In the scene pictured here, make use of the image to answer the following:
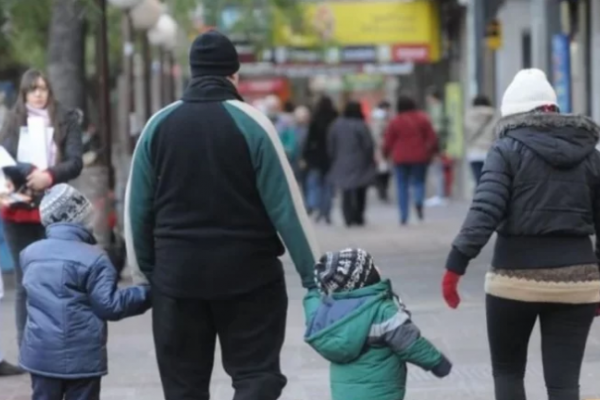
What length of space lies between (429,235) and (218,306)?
13.6 metres

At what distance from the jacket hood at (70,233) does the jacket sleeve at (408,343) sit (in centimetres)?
153

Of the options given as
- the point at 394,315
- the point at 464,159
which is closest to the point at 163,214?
the point at 394,315

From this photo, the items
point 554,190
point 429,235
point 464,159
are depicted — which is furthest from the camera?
point 464,159

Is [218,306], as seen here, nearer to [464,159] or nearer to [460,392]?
[460,392]

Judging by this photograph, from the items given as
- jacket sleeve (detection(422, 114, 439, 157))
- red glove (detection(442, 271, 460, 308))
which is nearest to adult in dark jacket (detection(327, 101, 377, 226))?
jacket sleeve (detection(422, 114, 439, 157))

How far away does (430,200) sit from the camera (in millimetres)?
28969

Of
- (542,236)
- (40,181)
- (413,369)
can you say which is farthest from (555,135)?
(40,181)

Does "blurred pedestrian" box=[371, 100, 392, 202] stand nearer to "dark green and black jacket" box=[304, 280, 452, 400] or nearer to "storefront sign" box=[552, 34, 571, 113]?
"storefront sign" box=[552, 34, 571, 113]

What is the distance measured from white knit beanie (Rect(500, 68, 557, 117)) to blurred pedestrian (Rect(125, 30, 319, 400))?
115cm

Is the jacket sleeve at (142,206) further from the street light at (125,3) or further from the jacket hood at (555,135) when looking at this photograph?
the street light at (125,3)

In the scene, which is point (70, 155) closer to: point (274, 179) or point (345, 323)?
point (274, 179)

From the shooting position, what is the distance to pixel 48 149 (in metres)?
9.59

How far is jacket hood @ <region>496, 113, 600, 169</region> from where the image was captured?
6.61 meters

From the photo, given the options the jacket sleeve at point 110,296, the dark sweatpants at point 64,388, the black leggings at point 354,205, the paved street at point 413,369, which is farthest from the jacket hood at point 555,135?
the black leggings at point 354,205
